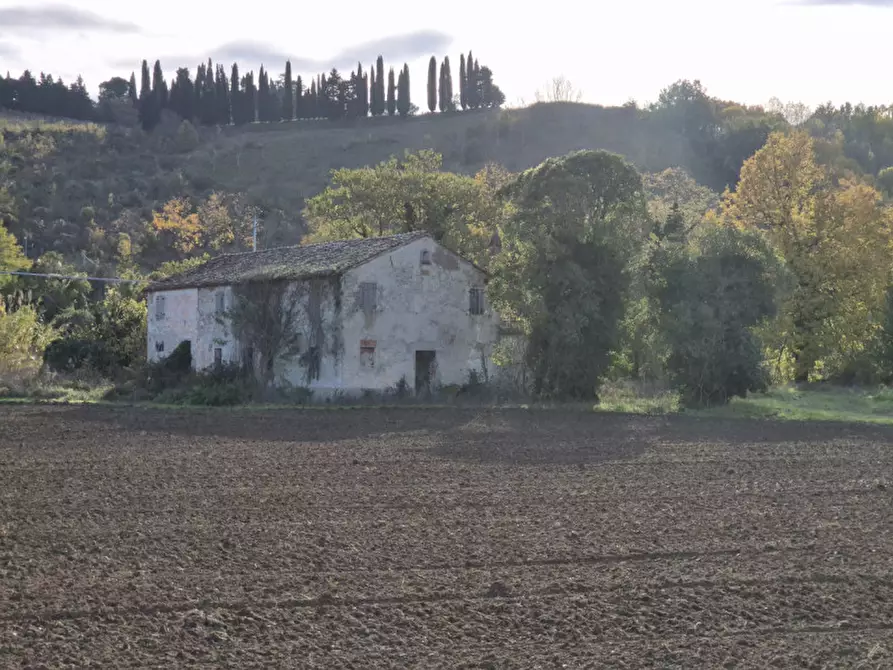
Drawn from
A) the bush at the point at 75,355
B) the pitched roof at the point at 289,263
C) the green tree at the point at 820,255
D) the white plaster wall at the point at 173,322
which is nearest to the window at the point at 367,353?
the pitched roof at the point at 289,263

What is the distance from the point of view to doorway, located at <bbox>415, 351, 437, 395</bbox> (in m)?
36.8

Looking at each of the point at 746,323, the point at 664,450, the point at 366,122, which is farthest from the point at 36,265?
the point at 366,122

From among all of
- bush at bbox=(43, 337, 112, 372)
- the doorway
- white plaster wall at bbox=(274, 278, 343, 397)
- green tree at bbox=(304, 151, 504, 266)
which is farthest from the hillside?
the doorway

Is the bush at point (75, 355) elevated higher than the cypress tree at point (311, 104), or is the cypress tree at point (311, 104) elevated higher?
the cypress tree at point (311, 104)

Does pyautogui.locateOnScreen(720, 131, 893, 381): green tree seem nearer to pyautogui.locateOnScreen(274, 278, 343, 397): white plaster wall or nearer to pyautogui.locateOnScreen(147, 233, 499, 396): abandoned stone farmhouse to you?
pyautogui.locateOnScreen(147, 233, 499, 396): abandoned stone farmhouse

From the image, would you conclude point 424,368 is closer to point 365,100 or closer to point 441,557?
point 441,557

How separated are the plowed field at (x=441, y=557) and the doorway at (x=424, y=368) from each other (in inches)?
603

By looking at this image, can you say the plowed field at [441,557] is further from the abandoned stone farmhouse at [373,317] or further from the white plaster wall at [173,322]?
the white plaster wall at [173,322]

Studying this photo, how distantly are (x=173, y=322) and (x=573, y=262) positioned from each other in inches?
693

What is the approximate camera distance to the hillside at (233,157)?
77.6 meters

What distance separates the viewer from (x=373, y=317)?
35312 mm

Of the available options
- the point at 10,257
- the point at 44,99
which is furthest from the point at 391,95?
the point at 10,257

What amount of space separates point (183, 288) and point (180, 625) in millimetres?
34011

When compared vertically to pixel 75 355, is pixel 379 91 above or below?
above
